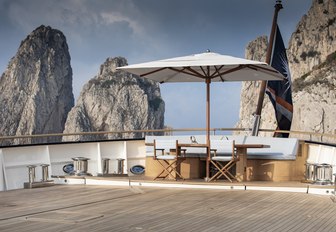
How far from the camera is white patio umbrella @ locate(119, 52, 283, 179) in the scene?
1089 centimetres

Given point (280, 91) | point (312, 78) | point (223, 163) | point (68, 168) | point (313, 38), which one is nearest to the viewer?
point (223, 163)

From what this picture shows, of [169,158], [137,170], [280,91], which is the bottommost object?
[137,170]

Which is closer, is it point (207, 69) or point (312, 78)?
point (207, 69)

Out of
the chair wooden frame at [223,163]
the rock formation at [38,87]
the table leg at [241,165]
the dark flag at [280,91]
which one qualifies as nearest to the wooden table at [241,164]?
the table leg at [241,165]

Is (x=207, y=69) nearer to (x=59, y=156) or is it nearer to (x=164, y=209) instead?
(x=59, y=156)

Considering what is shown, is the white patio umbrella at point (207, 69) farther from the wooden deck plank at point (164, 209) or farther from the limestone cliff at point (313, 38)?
the limestone cliff at point (313, 38)

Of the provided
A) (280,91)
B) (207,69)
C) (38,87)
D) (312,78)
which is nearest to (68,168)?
(207,69)

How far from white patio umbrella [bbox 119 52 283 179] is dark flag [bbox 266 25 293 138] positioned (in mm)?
4717

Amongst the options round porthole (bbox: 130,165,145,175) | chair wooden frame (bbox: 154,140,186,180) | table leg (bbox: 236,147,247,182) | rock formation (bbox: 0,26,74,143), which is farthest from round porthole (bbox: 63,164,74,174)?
rock formation (bbox: 0,26,74,143)

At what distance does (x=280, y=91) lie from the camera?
17.7 m

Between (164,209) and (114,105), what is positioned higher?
(114,105)

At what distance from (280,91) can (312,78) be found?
8099 cm

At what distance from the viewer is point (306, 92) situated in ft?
296

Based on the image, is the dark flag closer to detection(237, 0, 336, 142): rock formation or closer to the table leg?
the table leg
